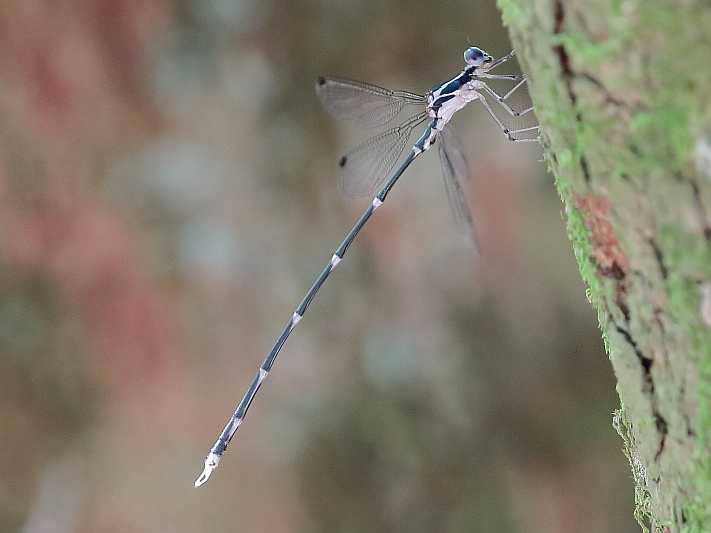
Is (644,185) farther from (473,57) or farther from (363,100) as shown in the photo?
(363,100)

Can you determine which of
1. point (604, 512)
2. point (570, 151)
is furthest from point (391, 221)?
point (570, 151)

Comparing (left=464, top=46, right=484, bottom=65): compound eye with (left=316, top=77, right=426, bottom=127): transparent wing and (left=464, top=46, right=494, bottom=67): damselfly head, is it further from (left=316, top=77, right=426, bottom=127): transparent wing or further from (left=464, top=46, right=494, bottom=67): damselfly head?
(left=316, top=77, right=426, bottom=127): transparent wing

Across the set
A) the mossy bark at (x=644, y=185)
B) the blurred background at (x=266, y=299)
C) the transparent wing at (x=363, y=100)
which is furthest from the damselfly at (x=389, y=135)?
the mossy bark at (x=644, y=185)

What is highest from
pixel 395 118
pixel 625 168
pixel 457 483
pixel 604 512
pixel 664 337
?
pixel 395 118

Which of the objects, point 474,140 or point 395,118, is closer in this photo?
point 395,118

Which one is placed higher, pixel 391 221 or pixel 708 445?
pixel 391 221

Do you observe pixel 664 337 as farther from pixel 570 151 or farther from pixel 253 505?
pixel 253 505

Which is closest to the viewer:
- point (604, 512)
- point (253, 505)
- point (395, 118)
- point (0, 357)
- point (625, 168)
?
point (625, 168)
